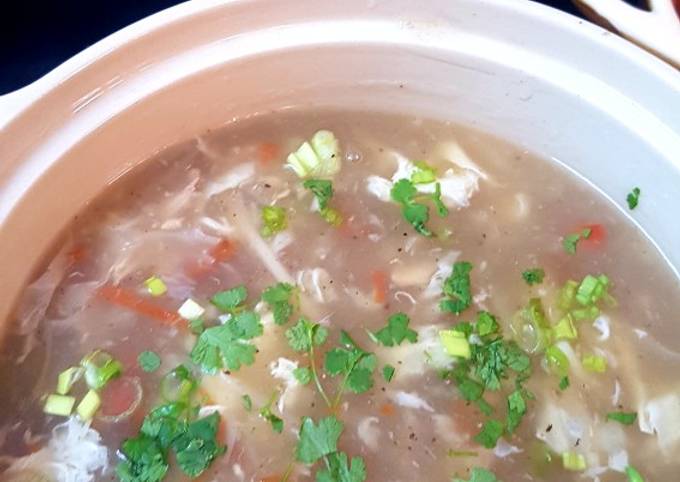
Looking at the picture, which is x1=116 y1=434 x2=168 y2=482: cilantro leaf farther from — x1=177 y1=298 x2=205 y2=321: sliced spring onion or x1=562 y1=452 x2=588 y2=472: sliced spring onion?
x1=562 y1=452 x2=588 y2=472: sliced spring onion

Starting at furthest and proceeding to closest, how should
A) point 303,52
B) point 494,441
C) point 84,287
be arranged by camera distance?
point 303,52 < point 84,287 < point 494,441

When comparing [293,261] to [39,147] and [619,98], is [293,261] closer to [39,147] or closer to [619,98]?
[39,147]

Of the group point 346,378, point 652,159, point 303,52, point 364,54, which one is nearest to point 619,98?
point 652,159

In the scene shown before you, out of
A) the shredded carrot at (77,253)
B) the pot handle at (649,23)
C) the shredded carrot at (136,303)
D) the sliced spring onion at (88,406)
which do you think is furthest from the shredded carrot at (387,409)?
the pot handle at (649,23)

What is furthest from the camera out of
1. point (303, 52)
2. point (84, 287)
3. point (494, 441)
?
point (303, 52)

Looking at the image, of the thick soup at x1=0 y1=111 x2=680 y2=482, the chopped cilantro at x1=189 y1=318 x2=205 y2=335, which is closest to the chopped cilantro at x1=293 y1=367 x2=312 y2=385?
the thick soup at x1=0 y1=111 x2=680 y2=482

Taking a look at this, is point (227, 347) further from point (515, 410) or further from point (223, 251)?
point (515, 410)
